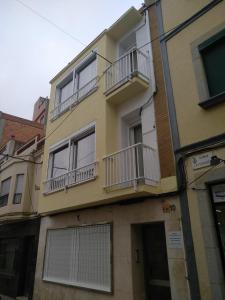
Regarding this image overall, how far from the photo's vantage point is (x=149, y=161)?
6.83 m

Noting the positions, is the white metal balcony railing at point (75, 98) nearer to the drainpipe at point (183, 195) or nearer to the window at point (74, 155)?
the window at point (74, 155)

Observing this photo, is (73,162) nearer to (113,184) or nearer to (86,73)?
→ (113,184)

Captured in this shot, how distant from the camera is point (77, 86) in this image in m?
10.7

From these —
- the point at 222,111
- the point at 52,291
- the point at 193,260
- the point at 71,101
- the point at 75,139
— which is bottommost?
the point at 52,291

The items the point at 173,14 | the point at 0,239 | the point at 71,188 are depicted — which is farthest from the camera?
the point at 0,239

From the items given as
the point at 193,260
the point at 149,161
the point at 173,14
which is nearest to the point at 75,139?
the point at 149,161

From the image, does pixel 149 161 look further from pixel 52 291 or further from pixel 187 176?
pixel 52 291

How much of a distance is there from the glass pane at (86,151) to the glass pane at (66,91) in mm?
2864

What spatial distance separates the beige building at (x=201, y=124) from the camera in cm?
498

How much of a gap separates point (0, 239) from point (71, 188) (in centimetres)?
895

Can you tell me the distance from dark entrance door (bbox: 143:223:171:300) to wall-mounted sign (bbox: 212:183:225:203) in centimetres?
177

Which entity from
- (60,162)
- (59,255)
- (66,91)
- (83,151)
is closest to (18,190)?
(60,162)

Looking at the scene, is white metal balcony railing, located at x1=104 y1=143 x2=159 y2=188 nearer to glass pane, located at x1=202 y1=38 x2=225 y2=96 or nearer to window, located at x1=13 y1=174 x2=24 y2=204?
glass pane, located at x1=202 y1=38 x2=225 y2=96

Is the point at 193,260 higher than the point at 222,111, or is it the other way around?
the point at 222,111
